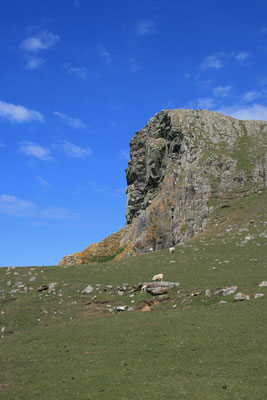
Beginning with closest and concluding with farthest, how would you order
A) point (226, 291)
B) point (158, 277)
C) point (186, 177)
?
point (226, 291) → point (158, 277) → point (186, 177)

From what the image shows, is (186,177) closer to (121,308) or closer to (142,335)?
(121,308)

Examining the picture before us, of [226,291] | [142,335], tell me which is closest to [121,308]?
[142,335]

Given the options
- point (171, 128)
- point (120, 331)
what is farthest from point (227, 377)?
point (171, 128)

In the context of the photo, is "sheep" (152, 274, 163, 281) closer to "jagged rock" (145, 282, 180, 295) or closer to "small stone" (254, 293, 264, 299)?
"jagged rock" (145, 282, 180, 295)

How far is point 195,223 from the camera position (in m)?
68.1

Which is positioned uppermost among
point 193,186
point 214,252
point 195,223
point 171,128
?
point 171,128

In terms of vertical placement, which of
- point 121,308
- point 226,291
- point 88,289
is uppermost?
point 88,289

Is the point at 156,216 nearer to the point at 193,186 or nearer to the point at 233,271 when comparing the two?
the point at 193,186

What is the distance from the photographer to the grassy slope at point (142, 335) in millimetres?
19484

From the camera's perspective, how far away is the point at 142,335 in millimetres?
27312

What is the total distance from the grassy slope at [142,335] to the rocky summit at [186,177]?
69.3ft

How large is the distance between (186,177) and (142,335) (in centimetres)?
5448

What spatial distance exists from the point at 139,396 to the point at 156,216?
2547 inches

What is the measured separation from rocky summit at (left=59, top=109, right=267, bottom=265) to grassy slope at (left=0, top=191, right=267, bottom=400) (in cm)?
2112
